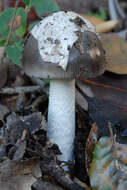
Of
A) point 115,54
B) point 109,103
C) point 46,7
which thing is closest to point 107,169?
point 109,103

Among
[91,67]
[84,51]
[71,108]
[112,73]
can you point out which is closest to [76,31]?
[84,51]

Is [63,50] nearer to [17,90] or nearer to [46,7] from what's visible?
[46,7]

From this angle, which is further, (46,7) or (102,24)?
(102,24)

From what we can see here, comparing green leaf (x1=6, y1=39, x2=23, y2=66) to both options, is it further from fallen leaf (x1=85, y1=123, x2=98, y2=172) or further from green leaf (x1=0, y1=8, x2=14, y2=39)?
fallen leaf (x1=85, y1=123, x2=98, y2=172)

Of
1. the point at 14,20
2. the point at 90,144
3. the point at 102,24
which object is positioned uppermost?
the point at 14,20

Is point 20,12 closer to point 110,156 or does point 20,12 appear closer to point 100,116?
point 100,116

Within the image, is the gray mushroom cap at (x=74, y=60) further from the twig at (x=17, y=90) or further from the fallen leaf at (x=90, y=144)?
the twig at (x=17, y=90)

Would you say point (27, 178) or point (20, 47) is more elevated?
point (20, 47)
